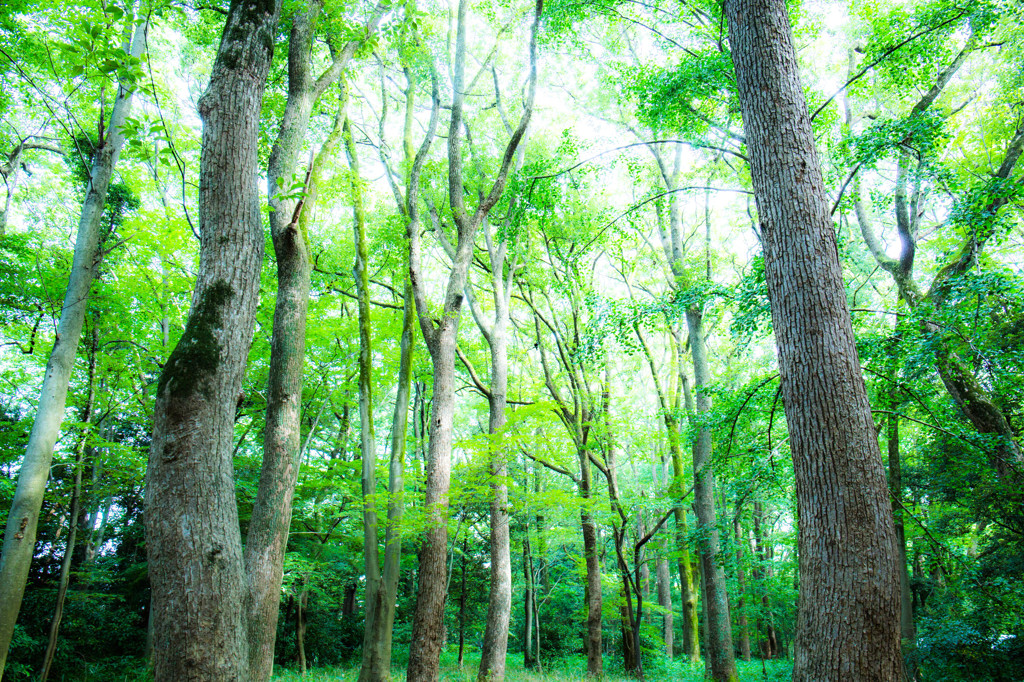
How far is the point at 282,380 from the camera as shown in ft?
17.1

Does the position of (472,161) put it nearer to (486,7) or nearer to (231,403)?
(486,7)

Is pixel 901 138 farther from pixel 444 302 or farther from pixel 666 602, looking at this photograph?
pixel 666 602

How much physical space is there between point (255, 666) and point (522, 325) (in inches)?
461

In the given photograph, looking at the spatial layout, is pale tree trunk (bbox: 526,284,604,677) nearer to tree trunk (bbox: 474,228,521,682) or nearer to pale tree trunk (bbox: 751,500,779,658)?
tree trunk (bbox: 474,228,521,682)

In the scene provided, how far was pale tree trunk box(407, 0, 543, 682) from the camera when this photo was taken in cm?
684

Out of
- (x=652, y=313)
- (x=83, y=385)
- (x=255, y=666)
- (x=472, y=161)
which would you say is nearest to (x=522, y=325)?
(x=472, y=161)

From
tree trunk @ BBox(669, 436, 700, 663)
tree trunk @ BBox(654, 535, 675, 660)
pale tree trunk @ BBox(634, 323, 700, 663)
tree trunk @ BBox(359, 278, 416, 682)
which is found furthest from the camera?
tree trunk @ BBox(654, 535, 675, 660)

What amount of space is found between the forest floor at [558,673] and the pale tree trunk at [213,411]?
953cm

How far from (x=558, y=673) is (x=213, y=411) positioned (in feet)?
48.4

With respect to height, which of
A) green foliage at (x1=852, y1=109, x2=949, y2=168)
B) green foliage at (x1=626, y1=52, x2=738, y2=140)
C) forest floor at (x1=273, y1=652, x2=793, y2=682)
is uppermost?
green foliage at (x1=626, y1=52, x2=738, y2=140)

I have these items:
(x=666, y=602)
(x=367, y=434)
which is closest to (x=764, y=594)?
(x=666, y=602)

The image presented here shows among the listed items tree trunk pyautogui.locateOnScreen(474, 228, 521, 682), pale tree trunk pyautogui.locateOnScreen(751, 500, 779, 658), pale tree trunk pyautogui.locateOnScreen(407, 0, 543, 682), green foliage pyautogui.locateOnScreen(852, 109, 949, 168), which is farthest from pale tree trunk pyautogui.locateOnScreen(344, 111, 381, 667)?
pale tree trunk pyautogui.locateOnScreen(751, 500, 779, 658)

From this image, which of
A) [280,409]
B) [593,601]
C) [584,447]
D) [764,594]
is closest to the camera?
[280,409]

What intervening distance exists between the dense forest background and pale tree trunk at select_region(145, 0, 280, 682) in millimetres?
19
